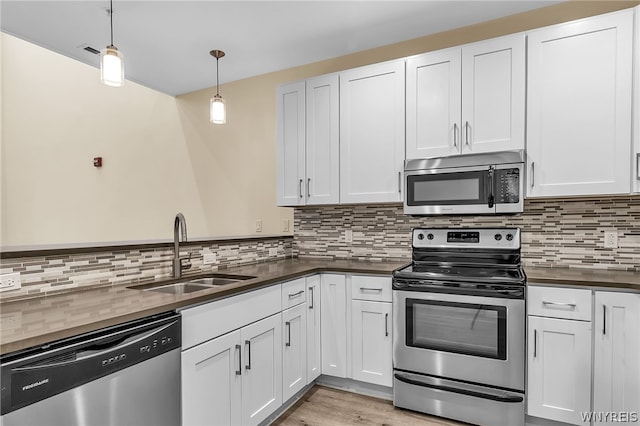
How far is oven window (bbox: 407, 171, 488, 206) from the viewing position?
7.60ft

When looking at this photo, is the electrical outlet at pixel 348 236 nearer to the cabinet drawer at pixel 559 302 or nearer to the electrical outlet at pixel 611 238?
the cabinet drawer at pixel 559 302

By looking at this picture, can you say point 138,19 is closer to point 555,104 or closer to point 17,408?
point 17,408

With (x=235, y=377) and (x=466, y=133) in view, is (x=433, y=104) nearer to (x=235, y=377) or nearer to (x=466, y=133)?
(x=466, y=133)

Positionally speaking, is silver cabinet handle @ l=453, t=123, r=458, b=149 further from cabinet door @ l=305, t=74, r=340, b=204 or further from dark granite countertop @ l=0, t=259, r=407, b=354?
dark granite countertop @ l=0, t=259, r=407, b=354

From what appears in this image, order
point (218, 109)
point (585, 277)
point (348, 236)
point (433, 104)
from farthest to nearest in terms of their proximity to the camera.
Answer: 1. point (348, 236)
2. point (218, 109)
3. point (433, 104)
4. point (585, 277)

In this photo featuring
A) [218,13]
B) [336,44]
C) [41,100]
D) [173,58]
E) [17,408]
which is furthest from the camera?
[41,100]

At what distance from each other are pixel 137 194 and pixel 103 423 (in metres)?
3.45

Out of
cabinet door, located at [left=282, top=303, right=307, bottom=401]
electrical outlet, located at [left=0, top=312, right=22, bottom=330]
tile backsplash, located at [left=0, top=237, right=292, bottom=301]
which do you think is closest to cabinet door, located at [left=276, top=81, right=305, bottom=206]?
tile backsplash, located at [left=0, top=237, right=292, bottom=301]

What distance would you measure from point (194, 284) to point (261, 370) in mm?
650

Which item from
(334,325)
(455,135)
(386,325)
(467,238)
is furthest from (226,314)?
(455,135)

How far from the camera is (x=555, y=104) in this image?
216 cm

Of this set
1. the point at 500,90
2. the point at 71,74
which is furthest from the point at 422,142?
the point at 71,74

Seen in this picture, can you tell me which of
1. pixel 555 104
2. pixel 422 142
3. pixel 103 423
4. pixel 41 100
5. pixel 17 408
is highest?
pixel 41 100

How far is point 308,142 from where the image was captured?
2.94 m
